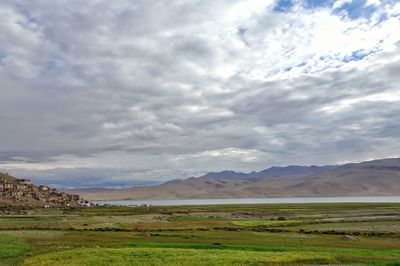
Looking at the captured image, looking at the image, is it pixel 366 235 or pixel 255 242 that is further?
pixel 366 235

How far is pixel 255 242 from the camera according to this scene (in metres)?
59.6

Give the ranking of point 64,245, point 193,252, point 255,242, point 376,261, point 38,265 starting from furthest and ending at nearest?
1. point 255,242
2. point 64,245
3. point 193,252
4. point 376,261
5. point 38,265

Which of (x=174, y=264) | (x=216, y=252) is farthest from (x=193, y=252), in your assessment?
(x=174, y=264)

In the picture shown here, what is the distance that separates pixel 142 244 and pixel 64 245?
8.89m

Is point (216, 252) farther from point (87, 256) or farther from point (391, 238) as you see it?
point (391, 238)

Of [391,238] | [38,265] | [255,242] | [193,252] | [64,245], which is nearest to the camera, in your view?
[38,265]

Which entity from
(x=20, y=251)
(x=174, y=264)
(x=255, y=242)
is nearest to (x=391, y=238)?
(x=255, y=242)

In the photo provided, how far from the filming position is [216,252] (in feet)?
149

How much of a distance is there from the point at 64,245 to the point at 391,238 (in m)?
44.8

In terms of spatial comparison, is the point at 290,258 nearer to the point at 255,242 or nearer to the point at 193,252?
the point at 193,252

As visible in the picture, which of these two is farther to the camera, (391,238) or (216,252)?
(391,238)

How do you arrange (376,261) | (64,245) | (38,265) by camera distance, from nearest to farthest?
(38,265) → (376,261) → (64,245)

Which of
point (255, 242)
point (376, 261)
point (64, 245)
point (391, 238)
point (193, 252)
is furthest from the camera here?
point (391, 238)

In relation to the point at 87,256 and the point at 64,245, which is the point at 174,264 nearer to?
the point at 87,256
